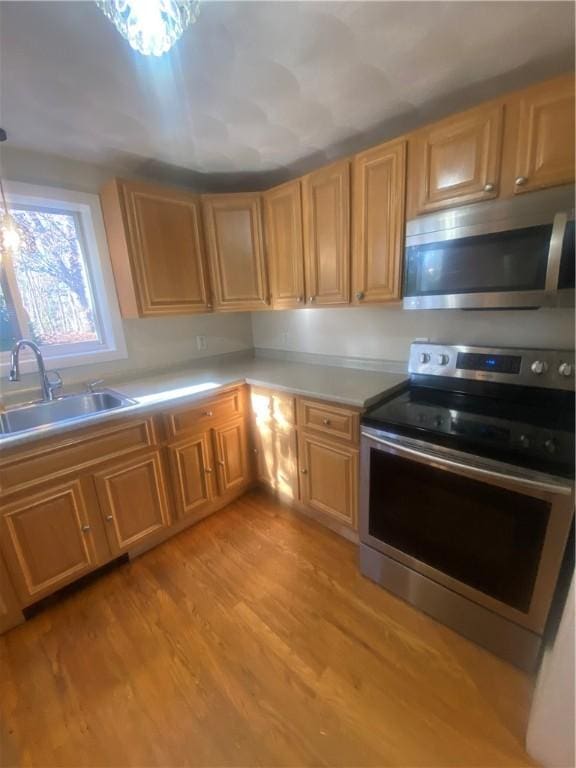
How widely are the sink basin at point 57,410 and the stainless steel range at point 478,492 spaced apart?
1.43 meters

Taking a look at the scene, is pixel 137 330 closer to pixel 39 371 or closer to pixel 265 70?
pixel 39 371

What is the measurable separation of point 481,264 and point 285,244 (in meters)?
1.20

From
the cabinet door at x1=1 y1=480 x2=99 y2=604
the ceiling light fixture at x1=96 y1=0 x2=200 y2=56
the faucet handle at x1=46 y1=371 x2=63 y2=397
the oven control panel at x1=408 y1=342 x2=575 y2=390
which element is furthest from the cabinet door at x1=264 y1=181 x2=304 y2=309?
the cabinet door at x1=1 y1=480 x2=99 y2=604

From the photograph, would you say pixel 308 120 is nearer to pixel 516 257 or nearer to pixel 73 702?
pixel 516 257

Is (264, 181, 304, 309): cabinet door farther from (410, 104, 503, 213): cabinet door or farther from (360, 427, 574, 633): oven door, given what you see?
(360, 427, 574, 633): oven door

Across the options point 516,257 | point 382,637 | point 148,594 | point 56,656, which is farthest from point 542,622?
point 56,656

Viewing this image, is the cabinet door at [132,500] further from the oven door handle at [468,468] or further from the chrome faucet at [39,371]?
the oven door handle at [468,468]

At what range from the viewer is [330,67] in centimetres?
127

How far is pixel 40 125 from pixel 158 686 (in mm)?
2545

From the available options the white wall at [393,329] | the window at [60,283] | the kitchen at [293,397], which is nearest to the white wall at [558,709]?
the kitchen at [293,397]

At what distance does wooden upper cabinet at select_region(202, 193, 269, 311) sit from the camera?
2.22 meters

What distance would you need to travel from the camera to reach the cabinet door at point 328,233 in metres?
1.81

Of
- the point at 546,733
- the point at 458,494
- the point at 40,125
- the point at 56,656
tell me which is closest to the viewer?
the point at 546,733

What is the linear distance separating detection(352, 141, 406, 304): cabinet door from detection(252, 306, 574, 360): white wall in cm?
34
